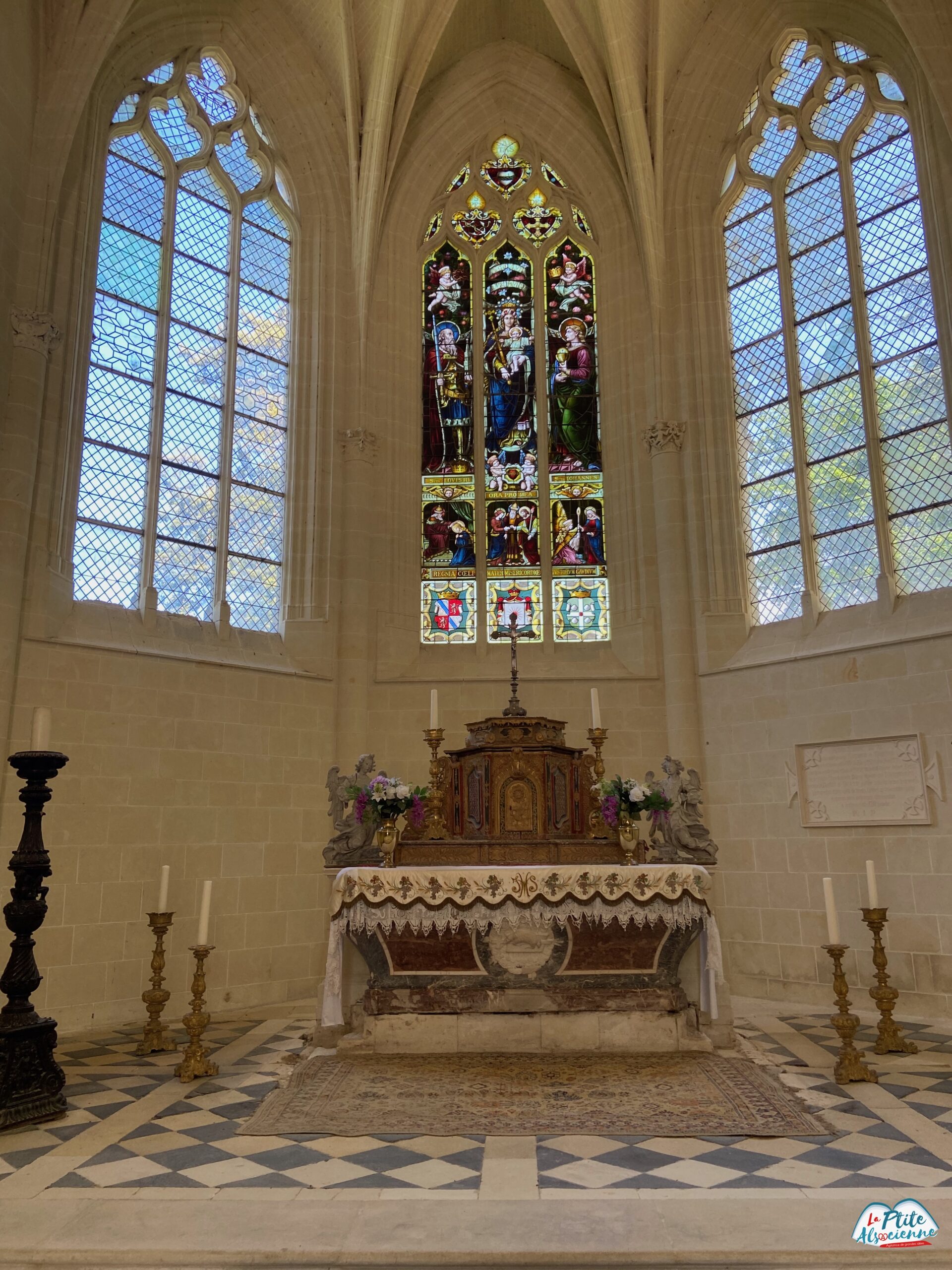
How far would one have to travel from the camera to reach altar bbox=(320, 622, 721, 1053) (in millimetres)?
7020

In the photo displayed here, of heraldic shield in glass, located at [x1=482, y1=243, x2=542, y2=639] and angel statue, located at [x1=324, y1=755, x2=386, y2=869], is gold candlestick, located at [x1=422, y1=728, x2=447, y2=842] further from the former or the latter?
heraldic shield in glass, located at [x1=482, y1=243, x2=542, y2=639]

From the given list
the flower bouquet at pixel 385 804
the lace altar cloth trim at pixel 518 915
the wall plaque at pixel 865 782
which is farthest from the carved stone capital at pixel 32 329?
the wall plaque at pixel 865 782

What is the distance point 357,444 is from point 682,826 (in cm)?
644

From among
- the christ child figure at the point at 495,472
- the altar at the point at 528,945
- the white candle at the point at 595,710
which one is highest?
the christ child figure at the point at 495,472

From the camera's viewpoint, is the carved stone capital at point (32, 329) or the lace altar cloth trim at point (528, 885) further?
the carved stone capital at point (32, 329)

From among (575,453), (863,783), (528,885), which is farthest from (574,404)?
(528,885)

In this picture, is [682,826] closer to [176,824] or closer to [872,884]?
[872,884]

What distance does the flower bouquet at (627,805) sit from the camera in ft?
25.1

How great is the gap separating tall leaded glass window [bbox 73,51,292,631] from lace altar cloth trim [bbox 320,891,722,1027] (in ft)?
15.9

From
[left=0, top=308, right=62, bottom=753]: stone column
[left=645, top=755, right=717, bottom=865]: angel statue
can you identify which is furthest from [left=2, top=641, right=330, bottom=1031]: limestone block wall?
[left=645, top=755, right=717, bottom=865]: angel statue

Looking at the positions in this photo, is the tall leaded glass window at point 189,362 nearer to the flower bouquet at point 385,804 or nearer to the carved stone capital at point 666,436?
the flower bouquet at point 385,804

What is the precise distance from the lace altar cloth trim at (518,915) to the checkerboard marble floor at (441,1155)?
3.48 ft

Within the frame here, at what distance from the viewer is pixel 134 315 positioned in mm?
10875

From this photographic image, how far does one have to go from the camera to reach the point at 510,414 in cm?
1266
